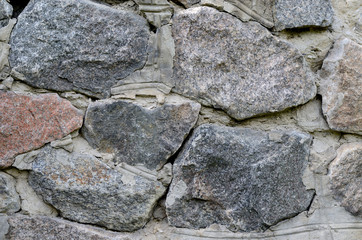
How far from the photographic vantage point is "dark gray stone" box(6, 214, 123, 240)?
1031 millimetres

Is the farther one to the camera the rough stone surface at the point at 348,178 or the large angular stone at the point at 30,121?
the rough stone surface at the point at 348,178

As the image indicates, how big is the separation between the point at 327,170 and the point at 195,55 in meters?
0.49

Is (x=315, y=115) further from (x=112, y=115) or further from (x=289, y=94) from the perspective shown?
(x=112, y=115)

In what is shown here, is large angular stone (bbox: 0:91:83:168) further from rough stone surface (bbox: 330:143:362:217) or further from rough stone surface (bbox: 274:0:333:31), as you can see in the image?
rough stone surface (bbox: 330:143:362:217)

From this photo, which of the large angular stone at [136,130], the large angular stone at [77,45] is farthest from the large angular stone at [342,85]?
the large angular stone at [77,45]

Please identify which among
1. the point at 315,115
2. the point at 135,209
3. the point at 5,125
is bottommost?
the point at 135,209

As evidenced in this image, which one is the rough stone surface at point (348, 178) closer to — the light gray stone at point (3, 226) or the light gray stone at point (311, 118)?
the light gray stone at point (311, 118)

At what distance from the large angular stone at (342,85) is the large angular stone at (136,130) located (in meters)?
0.40

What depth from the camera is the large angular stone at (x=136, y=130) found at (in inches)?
40.6

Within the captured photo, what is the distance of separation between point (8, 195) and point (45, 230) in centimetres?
13

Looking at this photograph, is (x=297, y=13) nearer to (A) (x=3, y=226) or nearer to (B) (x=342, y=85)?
(B) (x=342, y=85)

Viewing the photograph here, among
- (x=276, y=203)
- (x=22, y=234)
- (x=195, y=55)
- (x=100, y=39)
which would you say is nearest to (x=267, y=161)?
(x=276, y=203)

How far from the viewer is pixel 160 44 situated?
1.04 metres

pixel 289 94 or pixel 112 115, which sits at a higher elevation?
pixel 289 94
